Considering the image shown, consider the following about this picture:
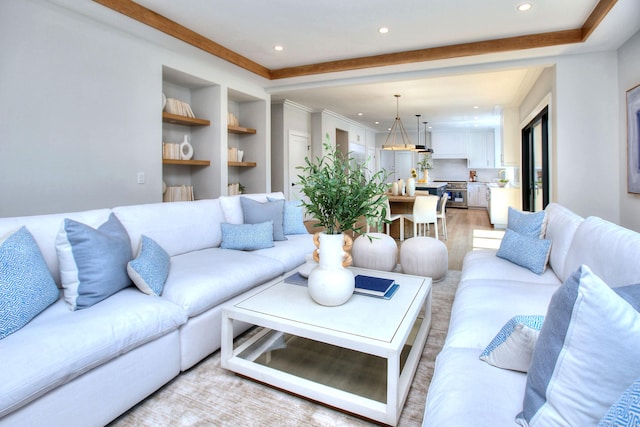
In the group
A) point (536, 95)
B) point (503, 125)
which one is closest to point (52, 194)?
point (536, 95)

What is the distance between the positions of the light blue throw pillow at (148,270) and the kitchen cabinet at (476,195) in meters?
10.9

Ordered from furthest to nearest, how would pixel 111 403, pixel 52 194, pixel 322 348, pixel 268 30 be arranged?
1. pixel 268 30
2. pixel 52 194
3. pixel 322 348
4. pixel 111 403

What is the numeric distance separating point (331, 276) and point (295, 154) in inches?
220

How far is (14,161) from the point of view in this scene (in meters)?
2.74

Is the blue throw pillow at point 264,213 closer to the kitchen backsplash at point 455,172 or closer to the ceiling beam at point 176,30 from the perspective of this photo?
the ceiling beam at point 176,30

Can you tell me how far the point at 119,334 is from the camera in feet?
4.98

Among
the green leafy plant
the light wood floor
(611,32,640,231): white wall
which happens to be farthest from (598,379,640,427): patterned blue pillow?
(611,32,640,231): white wall

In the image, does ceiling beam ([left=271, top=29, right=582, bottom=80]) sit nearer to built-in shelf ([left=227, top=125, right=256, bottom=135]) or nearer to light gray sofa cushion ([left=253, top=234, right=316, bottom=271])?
built-in shelf ([left=227, top=125, right=256, bottom=135])

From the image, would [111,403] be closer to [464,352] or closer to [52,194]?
[464,352]

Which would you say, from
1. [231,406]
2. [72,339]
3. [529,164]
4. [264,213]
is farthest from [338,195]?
[529,164]

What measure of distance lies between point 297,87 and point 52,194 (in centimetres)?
357

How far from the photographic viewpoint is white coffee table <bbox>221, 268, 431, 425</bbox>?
149cm

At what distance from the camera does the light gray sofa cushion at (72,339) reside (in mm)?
1188

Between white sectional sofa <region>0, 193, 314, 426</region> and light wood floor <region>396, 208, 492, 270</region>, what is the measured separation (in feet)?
9.41
